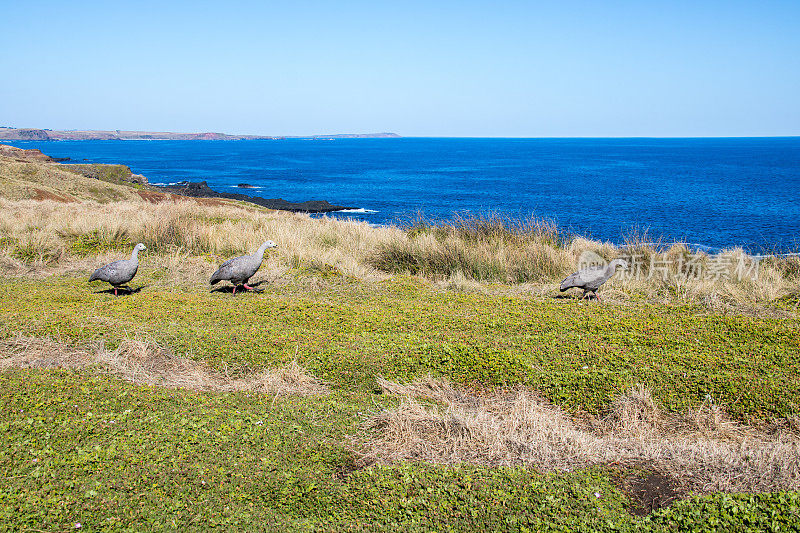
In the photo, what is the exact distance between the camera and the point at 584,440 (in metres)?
4.88

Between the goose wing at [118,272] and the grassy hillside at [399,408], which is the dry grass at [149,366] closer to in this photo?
the grassy hillside at [399,408]

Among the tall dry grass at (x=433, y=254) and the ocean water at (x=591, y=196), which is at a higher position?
the tall dry grass at (x=433, y=254)

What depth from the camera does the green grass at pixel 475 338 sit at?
19.0ft

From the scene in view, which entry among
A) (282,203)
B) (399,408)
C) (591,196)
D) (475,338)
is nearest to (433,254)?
(475,338)

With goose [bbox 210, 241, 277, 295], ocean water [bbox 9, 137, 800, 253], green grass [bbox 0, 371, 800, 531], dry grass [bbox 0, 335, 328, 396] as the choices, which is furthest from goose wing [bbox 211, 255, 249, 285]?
ocean water [bbox 9, 137, 800, 253]

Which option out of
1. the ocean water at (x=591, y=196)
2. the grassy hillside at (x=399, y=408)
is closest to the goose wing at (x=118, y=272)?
the grassy hillside at (x=399, y=408)

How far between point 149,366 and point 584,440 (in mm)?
4777

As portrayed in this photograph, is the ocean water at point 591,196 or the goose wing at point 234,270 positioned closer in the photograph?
the goose wing at point 234,270

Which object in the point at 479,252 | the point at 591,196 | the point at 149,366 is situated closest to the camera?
the point at 149,366

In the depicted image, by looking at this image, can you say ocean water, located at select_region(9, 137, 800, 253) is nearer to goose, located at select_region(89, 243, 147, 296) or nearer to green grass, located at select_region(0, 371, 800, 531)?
goose, located at select_region(89, 243, 147, 296)

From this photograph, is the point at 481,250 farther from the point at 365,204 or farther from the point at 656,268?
the point at 365,204

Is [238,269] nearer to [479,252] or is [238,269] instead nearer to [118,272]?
[118,272]

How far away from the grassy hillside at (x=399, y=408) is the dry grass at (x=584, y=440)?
20 mm

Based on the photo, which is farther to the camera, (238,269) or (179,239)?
(179,239)
